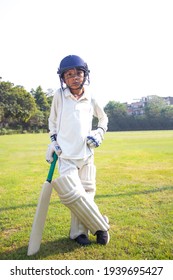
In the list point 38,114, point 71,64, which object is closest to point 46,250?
point 71,64

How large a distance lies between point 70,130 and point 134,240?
48.0 inches

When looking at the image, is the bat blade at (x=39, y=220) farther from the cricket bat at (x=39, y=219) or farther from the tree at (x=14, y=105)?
the tree at (x=14, y=105)

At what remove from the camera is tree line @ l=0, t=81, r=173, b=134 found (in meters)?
41.0

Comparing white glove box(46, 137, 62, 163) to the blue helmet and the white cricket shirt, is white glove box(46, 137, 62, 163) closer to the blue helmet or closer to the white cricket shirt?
the white cricket shirt

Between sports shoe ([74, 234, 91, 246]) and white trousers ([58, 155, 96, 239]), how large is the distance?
0.09ft

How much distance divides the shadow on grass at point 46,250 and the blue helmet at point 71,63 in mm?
1632

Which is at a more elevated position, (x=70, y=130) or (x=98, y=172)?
(x=70, y=130)

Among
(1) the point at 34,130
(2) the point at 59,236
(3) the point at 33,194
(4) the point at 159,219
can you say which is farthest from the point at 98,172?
(1) the point at 34,130

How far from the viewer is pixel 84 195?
273cm

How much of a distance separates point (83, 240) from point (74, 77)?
1.53 metres

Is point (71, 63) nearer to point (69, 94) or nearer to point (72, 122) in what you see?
point (69, 94)

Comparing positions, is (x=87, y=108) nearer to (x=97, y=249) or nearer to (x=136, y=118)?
(x=97, y=249)

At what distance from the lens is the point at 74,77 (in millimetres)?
2906

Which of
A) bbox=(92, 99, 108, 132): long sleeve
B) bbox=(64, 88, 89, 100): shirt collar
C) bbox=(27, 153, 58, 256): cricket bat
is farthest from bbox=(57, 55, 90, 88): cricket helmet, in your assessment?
bbox=(27, 153, 58, 256): cricket bat
